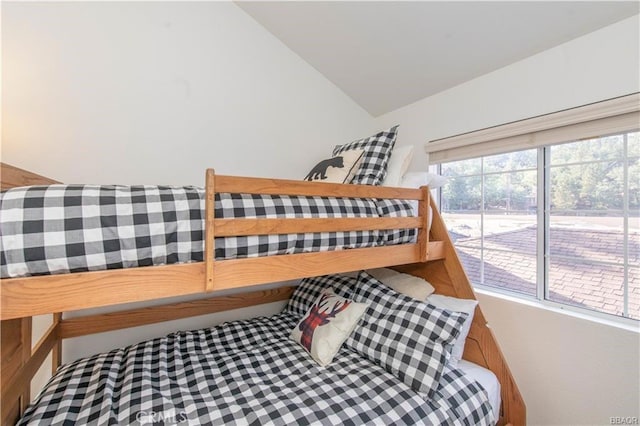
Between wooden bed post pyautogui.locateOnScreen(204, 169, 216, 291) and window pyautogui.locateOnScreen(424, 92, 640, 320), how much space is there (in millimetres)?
1625

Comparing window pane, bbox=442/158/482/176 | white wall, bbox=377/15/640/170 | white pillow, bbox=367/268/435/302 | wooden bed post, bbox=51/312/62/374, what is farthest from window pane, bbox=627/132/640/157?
wooden bed post, bbox=51/312/62/374

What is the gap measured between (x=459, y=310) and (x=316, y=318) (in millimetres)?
759

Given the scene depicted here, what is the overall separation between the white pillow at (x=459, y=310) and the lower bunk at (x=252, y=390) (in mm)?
86

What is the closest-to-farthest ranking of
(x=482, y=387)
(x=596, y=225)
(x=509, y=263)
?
(x=482, y=387)
(x=596, y=225)
(x=509, y=263)

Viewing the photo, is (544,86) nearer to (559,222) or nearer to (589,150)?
(589,150)

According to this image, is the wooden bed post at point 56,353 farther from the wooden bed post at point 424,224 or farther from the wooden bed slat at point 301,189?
the wooden bed post at point 424,224

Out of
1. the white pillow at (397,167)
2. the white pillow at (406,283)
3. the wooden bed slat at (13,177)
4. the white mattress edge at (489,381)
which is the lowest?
the white mattress edge at (489,381)

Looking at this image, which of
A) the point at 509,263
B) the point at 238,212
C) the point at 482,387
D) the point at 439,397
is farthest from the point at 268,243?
the point at 509,263

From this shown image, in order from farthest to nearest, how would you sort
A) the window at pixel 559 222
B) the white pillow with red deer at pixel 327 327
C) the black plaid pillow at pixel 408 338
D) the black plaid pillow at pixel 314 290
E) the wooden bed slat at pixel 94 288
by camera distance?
the black plaid pillow at pixel 314 290
the white pillow with red deer at pixel 327 327
the window at pixel 559 222
the black plaid pillow at pixel 408 338
the wooden bed slat at pixel 94 288

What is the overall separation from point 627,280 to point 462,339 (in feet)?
2.53

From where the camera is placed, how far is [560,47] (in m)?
1.41

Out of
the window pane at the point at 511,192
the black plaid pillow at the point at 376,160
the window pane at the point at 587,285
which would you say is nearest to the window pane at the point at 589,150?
the window pane at the point at 511,192

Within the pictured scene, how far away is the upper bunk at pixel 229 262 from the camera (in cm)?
78

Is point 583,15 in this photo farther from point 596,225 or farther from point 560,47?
point 596,225
